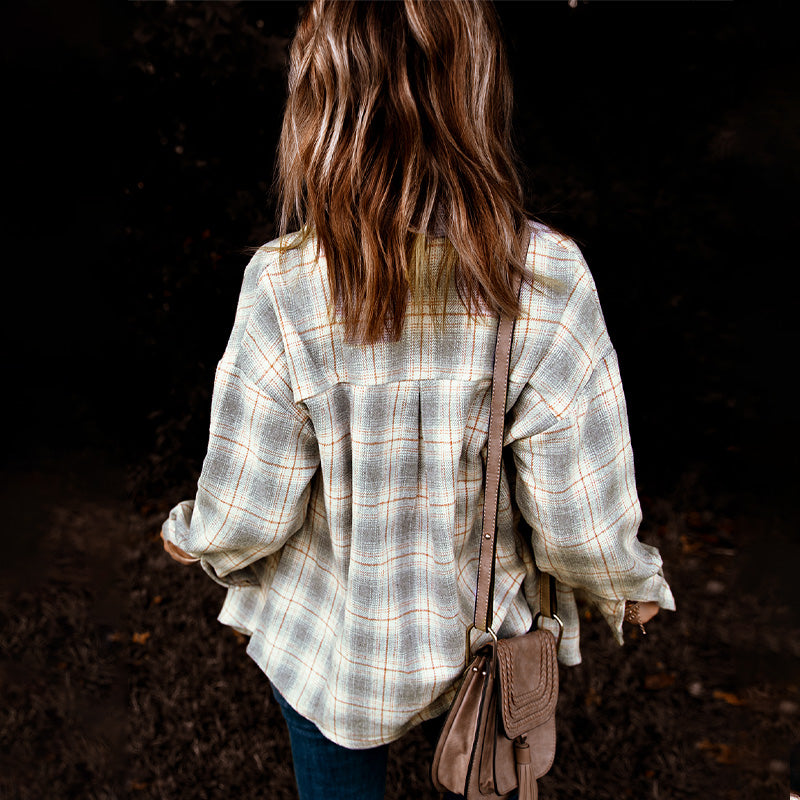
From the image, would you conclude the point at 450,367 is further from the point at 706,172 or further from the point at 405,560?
the point at 706,172

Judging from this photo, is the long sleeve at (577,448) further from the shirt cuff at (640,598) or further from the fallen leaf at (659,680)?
the fallen leaf at (659,680)

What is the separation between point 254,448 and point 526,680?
58 cm

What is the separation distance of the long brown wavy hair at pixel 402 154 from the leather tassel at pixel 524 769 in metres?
0.71


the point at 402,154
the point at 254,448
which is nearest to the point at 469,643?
the point at 254,448

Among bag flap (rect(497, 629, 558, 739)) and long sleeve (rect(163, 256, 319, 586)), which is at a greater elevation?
long sleeve (rect(163, 256, 319, 586))

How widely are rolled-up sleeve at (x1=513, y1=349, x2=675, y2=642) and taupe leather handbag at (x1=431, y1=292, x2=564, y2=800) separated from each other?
0.23 ft

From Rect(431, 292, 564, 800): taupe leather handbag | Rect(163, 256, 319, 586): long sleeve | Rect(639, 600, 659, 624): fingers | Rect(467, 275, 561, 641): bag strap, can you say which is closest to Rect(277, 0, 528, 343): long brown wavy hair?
Rect(467, 275, 561, 641): bag strap

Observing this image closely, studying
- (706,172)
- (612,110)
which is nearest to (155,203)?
(612,110)

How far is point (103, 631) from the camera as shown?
2516mm

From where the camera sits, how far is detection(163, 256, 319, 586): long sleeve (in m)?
1.03

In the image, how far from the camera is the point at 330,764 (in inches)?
49.0

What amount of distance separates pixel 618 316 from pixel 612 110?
0.65 m

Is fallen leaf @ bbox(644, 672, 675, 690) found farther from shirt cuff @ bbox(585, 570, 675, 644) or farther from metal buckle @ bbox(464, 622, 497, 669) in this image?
metal buckle @ bbox(464, 622, 497, 669)

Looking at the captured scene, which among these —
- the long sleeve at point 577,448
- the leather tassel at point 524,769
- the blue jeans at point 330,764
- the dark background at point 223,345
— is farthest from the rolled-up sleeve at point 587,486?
the dark background at point 223,345
